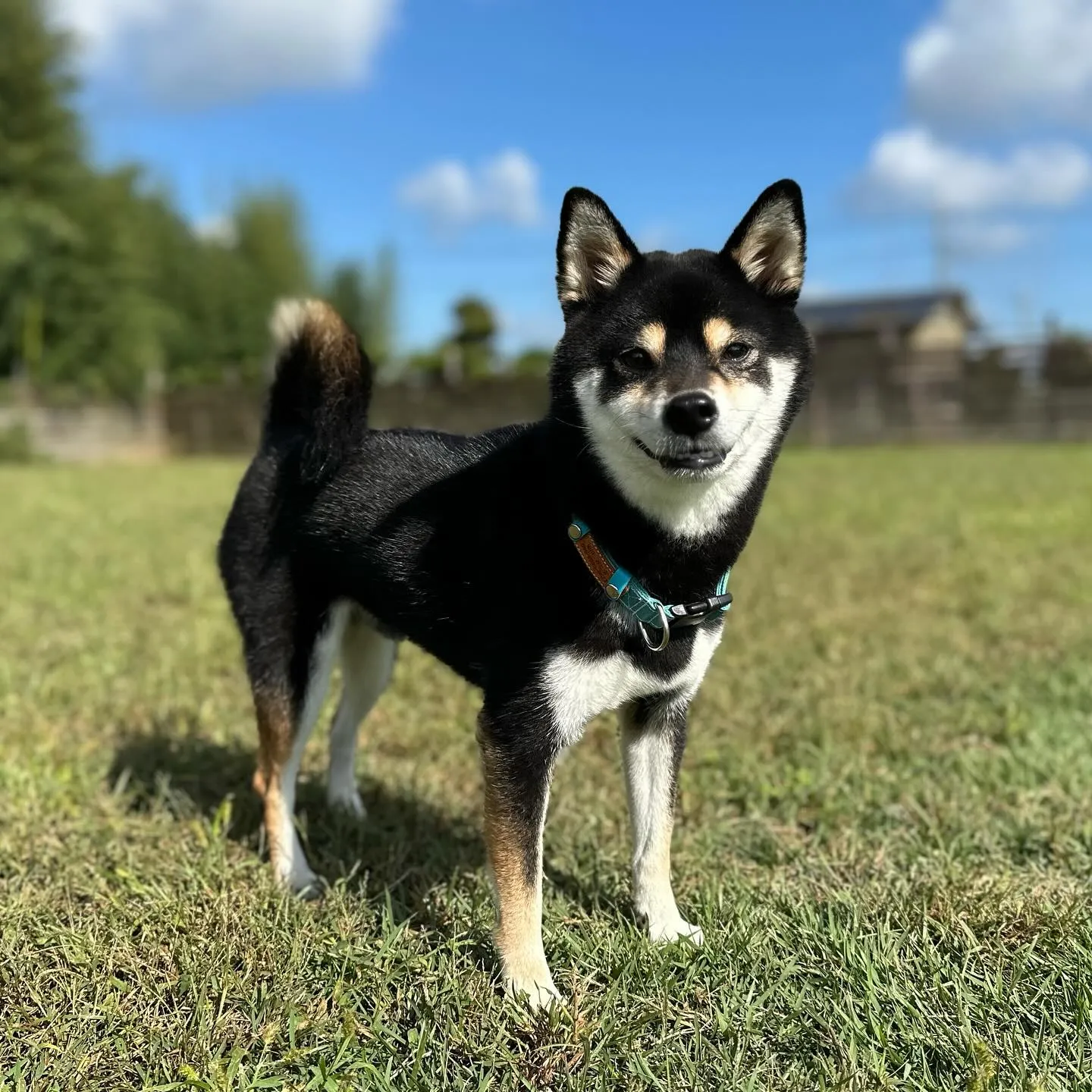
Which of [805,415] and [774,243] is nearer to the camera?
[774,243]

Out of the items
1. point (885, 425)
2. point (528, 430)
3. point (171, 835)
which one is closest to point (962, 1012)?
point (528, 430)

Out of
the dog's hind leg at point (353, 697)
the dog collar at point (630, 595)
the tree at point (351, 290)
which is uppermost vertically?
the tree at point (351, 290)

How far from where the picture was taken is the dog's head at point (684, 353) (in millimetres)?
1962

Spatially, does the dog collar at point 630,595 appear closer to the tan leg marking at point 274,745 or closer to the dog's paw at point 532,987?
the dog's paw at point 532,987

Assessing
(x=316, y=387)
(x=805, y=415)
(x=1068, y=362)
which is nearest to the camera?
(x=316, y=387)

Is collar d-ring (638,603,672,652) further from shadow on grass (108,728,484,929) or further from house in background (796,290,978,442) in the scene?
house in background (796,290,978,442)

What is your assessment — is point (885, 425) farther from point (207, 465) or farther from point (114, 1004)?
point (114, 1004)

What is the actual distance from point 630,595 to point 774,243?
93cm

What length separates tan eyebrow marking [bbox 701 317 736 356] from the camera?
205 cm

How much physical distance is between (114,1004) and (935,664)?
3.78 metres

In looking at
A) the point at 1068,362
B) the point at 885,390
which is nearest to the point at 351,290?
the point at 885,390

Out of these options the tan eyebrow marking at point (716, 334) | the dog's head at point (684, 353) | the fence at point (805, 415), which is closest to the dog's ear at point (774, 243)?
the dog's head at point (684, 353)

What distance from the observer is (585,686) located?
82.8 inches

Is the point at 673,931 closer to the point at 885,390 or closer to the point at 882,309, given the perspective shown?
the point at 885,390
